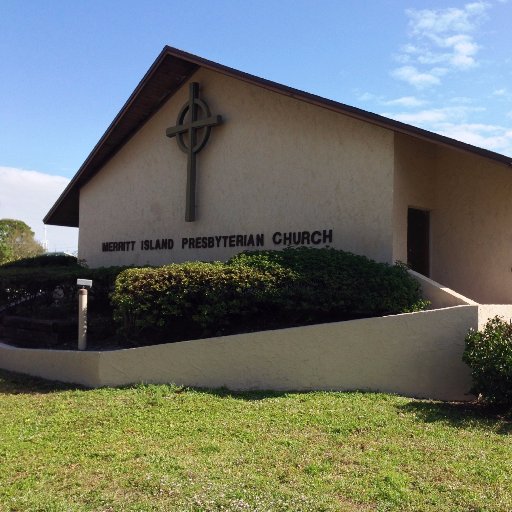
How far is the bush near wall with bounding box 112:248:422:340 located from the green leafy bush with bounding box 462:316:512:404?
1.50 metres

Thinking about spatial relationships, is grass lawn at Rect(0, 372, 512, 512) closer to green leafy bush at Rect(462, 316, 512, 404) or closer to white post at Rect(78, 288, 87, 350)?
green leafy bush at Rect(462, 316, 512, 404)

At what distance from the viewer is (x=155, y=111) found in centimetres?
1455

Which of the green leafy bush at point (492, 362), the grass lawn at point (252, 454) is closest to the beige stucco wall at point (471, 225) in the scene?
the green leafy bush at point (492, 362)

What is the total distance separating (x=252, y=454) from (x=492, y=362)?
10.7ft

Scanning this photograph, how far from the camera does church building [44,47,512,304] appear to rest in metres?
10.2

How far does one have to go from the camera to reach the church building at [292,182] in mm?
10211

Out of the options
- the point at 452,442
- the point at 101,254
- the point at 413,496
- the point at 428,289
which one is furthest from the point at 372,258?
the point at 101,254

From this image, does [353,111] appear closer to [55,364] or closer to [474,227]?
[474,227]

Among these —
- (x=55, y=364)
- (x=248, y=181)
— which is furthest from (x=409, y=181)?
(x=55, y=364)

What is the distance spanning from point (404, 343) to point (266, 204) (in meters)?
4.74

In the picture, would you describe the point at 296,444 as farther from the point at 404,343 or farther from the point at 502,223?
the point at 502,223

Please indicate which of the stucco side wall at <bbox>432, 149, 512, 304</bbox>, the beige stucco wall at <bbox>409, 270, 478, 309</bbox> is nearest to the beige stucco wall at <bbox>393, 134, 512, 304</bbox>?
the stucco side wall at <bbox>432, 149, 512, 304</bbox>

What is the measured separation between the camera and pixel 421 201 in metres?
11.0

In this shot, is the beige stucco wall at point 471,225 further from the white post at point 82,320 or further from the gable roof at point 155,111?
the white post at point 82,320
